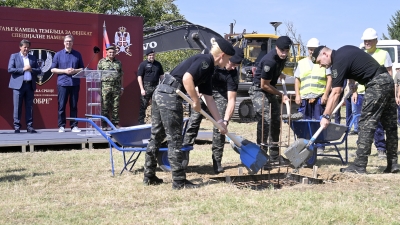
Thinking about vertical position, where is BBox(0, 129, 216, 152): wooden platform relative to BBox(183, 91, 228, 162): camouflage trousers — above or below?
below

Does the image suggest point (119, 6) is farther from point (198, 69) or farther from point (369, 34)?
point (198, 69)

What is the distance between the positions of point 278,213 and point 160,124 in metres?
1.78

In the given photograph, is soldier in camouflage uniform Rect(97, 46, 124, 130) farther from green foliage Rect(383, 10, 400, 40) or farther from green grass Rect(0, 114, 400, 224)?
green foliage Rect(383, 10, 400, 40)

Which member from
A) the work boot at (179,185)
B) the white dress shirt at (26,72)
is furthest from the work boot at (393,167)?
the white dress shirt at (26,72)

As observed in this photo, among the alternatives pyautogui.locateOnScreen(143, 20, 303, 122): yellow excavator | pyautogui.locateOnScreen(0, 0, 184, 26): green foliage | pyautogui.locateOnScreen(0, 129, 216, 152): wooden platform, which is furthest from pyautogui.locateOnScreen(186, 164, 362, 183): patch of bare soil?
pyautogui.locateOnScreen(0, 0, 184, 26): green foliage

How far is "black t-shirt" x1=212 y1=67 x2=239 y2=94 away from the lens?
7.23m

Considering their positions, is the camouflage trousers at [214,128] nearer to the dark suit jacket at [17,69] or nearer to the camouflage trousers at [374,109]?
the camouflage trousers at [374,109]

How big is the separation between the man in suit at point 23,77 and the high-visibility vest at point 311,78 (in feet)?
15.5

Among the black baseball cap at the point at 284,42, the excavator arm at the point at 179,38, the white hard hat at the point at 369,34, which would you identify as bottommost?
the black baseball cap at the point at 284,42

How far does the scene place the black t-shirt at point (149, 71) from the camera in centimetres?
1224

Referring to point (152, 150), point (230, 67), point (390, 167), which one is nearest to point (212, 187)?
point (152, 150)

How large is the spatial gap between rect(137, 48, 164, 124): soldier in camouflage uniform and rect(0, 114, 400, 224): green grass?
16.1 ft

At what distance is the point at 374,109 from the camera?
6828 millimetres

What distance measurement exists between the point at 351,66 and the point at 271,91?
1218 millimetres
